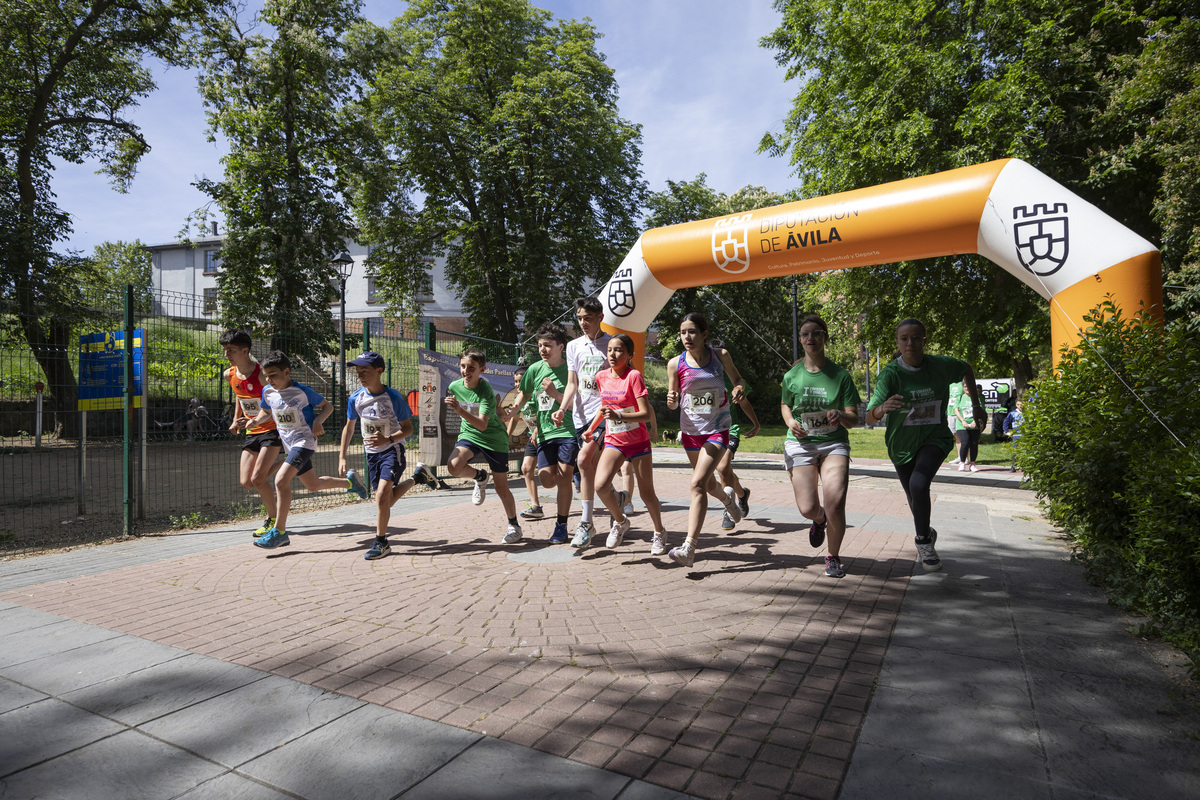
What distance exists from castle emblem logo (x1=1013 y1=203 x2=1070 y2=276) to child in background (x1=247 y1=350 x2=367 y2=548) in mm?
7422

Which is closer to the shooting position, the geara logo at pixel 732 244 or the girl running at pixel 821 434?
the girl running at pixel 821 434

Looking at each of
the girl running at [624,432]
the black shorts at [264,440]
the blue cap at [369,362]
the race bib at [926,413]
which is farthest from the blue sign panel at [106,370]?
the race bib at [926,413]

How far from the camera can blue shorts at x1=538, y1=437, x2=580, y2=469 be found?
249 inches

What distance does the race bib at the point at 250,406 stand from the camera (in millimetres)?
6617

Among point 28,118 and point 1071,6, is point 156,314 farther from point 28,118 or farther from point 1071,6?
point 28,118

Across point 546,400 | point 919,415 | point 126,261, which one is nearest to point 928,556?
point 919,415

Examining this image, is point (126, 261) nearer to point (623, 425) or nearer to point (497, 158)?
point (497, 158)

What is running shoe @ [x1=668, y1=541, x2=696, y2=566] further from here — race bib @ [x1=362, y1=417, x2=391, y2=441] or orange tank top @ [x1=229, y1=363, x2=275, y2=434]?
orange tank top @ [x1=229, y1=363, x2=275, y2=434]

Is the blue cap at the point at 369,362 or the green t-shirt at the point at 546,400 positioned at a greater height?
the blue cap at the point at 369,362

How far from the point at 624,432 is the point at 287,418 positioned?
3.27 metres

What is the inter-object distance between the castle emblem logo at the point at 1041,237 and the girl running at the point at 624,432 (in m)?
4.54

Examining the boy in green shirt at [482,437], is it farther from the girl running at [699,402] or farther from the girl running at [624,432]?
the girl running at [699,402]

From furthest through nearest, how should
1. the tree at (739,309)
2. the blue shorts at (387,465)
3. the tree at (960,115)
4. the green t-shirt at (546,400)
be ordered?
the tree at (739,309) < the tree at (960,115) < the green t-shirt at (546,400) < the blue shorts at (387,465)

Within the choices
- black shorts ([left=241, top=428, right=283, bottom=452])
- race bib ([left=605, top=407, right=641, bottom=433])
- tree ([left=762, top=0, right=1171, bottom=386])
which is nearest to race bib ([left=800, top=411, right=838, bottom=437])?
race bib ([left=605, top=407, right=641, bottom=433])
